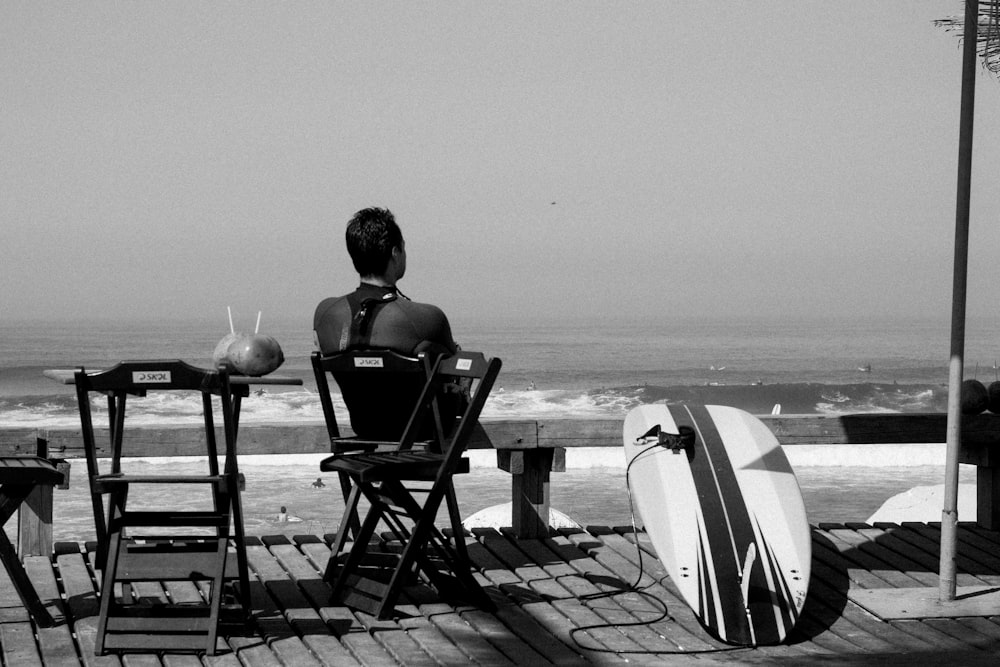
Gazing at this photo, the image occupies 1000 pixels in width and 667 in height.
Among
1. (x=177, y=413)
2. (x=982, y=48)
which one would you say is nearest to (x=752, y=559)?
(x=982, y=48)

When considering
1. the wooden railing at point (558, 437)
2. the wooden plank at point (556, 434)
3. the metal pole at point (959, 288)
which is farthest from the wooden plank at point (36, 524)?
the metal pole at point (959, 288)

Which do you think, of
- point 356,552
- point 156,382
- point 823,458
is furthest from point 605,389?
point 156,382

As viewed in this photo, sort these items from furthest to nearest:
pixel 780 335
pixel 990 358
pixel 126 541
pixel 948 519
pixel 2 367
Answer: pixel 780 335 < pixel 990 358 < pixel 2 367 < pixel 948 519 < pixel 126 541

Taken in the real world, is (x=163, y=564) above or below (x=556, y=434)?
below

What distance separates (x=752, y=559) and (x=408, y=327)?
1489 millimetres

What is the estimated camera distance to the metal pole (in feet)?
13.5

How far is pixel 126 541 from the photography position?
13.0 feet

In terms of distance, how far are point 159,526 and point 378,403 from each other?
0.93 metres

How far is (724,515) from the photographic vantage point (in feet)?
14.1

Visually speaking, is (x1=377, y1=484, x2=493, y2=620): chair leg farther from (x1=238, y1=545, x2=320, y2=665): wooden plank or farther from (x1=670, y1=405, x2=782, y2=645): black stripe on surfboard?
(x1=670, y1=405, x2=782, y2=645): black stripe on surfboard

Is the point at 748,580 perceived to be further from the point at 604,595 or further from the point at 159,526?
the point at 159,526

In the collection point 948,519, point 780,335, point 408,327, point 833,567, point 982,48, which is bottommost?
point 780,335

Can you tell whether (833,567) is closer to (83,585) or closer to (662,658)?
(662,658)

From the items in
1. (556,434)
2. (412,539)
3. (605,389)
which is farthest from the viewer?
(605,389)
